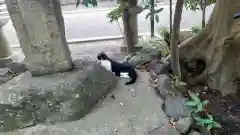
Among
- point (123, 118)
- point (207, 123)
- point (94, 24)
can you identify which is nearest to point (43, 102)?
point (123, 118)

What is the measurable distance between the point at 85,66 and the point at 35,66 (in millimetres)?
565

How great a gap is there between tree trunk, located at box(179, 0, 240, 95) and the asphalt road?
2.49 metres

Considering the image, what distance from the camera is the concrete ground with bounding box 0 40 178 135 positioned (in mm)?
2500

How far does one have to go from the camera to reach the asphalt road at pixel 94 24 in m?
6.02

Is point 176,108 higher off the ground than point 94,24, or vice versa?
point 94,24

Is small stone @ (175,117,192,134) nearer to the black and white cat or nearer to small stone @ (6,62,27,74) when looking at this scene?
the black and white cat

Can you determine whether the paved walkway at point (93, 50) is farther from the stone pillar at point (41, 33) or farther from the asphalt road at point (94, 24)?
the stone pillar at point (41, 33)

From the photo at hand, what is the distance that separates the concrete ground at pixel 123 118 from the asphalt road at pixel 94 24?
309 centimetres

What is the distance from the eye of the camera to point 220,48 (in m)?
3.25

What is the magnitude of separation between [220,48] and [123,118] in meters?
1.55

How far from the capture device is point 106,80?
3.15 metres

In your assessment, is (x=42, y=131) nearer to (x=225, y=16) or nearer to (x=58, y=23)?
(x=58, y=23)

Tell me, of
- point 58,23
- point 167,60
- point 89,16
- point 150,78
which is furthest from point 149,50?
point 89,16

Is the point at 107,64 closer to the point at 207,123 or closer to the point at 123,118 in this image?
the point at 123,118
